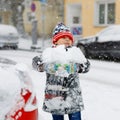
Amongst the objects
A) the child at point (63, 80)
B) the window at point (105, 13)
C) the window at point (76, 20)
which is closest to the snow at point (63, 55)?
the child at point (63, 80)

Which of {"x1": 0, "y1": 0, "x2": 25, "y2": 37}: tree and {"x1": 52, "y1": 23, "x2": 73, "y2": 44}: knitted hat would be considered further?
{"x1": 0, "y1": 0, "x2": 25, "y2": 37}: tree

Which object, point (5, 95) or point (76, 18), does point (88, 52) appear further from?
point (5, 95)

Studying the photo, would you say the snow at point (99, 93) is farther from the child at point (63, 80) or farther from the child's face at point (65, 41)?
the child's face at point (65, 41)

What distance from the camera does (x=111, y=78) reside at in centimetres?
1233

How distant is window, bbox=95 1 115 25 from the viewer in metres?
26.2

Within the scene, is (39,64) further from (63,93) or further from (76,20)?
(76,20)

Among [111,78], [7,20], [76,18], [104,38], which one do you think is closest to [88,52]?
[104,38]

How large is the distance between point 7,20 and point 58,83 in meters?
40.7

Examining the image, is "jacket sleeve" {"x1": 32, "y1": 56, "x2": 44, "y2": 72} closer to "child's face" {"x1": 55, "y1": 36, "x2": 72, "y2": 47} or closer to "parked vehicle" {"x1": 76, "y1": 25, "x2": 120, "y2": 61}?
"child's face" {"x1": 55, "y1": 36, "x2": 72, "y2": 47}

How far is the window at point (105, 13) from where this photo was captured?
26.2 metres

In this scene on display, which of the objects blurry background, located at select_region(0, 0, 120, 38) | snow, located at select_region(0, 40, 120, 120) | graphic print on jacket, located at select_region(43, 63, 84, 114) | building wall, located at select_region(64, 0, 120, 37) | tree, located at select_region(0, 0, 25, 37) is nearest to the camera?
graphic print on jacket, located at select_region(43, 63, 84, 114)

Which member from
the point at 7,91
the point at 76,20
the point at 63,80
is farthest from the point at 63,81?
the point at 76,20

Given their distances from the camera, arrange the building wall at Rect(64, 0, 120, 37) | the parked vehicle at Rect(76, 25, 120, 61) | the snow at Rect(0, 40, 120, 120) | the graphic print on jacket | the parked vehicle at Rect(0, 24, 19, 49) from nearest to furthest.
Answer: the graphic print on jacket → the snow at Rect(0, 40, 120, 120) → the parked vehicle at Rect(76, 25, 120, 61) → the parked vehicle at Rect(0, 24, 19, 49) → the building wall at Rect(64, 0, 120, 37)

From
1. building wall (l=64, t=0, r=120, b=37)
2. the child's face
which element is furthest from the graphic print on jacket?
building wall (l=64, t=0, r=120, b=37)
